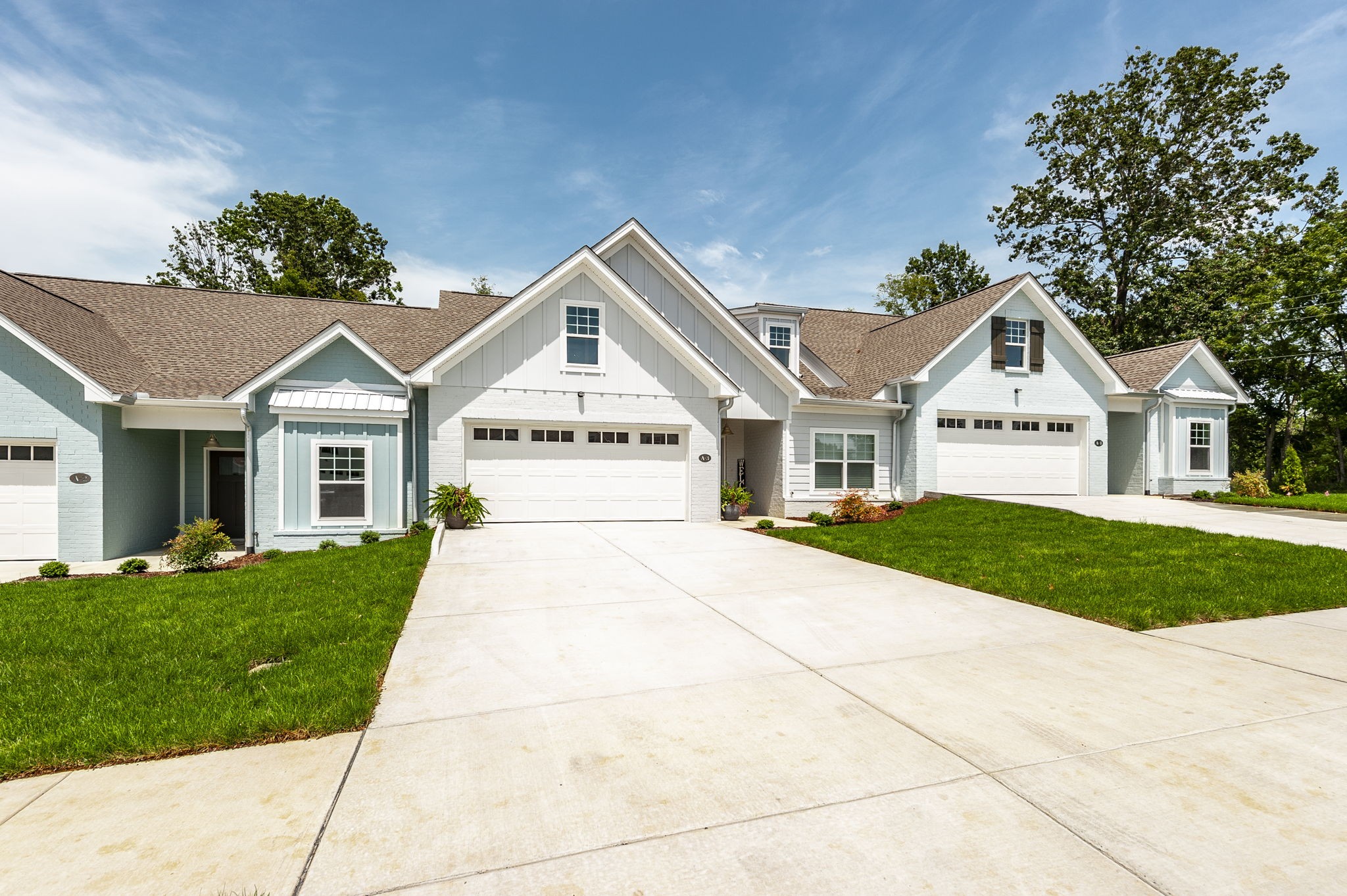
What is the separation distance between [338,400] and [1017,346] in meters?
18.3

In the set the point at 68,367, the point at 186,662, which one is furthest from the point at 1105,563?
the point at 68,367

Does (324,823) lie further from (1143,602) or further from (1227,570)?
(1227,570)

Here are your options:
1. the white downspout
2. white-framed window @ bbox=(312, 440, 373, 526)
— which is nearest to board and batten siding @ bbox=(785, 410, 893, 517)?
white-framed window @ bbox=(312, 440, 373, 526)

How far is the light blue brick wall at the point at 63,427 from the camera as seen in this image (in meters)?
11.8

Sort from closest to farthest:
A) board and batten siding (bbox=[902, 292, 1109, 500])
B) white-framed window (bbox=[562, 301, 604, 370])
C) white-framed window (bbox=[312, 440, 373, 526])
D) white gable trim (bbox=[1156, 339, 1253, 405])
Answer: white-framed window (bbox=[312, 440, 373, 526]), white-framed window (bbox=[562, 301, 604, 370]), board and batten siding (bbox=[902, 292, 1109, 500]), white gable trim (bbox=[1156, 339, 1253, 405])

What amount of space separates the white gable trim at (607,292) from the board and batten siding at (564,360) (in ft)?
0.42

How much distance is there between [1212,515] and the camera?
49.3 feet

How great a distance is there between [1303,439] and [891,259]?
78.6ft

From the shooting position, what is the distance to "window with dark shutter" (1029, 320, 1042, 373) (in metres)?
18.9

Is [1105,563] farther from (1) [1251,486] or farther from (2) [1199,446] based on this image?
(1) [1251,486]

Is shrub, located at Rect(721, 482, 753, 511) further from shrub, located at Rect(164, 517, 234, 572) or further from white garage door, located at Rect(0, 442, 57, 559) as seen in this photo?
white garage door, located at Rect(0, 442, 57, 559)

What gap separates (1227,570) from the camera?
8.77 metres

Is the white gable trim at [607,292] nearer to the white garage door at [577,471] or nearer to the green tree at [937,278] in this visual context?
the white garage door at [577,471]

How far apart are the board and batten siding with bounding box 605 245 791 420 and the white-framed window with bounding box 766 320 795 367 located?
2001 mm
